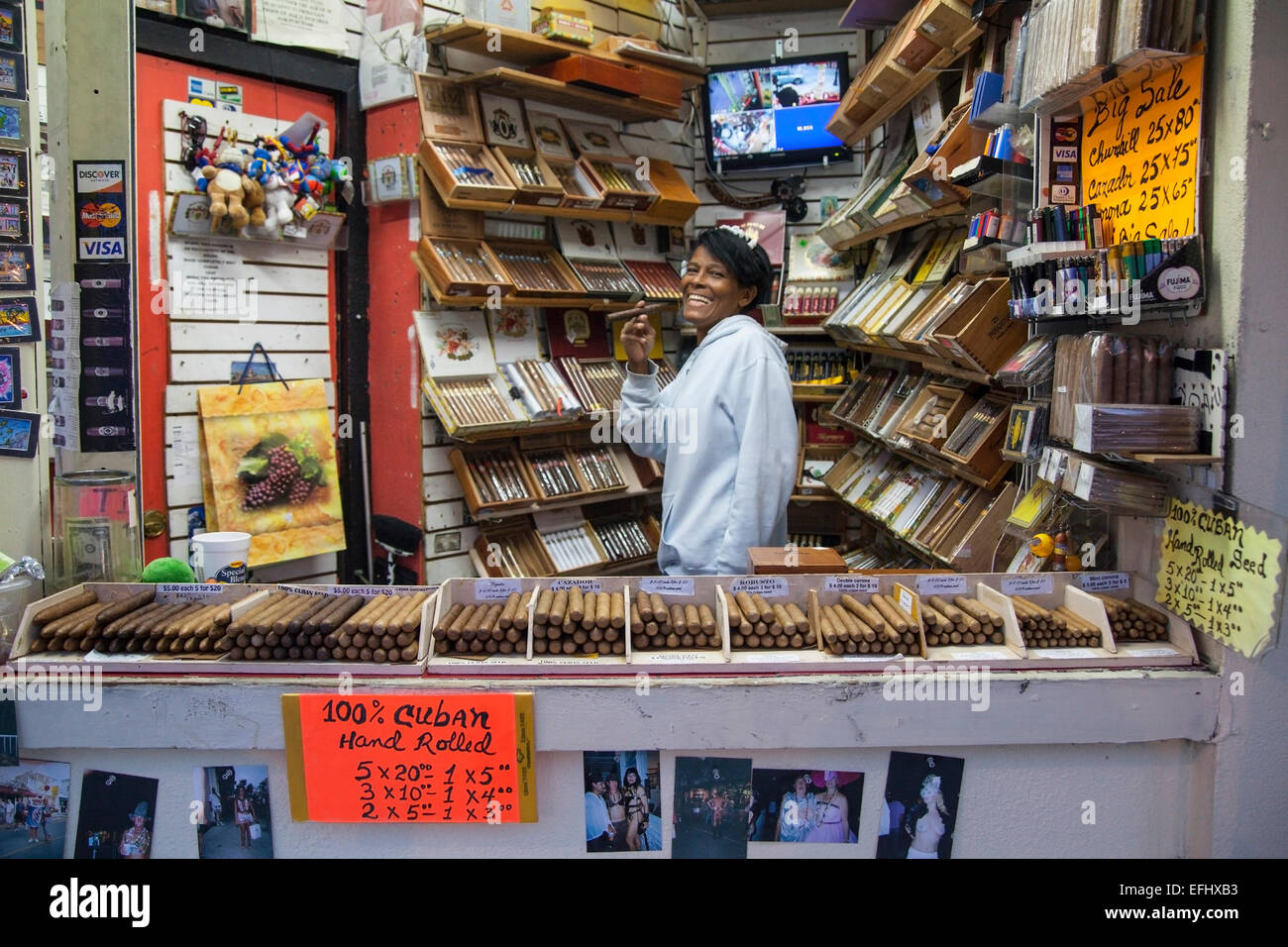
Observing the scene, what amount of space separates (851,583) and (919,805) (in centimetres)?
55

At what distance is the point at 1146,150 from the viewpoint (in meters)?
2.17

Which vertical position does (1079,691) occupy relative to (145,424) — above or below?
below

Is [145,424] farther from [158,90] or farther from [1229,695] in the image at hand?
[1229,695]

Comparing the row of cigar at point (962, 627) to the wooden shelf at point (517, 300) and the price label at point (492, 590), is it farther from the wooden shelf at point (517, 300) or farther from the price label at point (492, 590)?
the wooden shelf at point (517, 300)

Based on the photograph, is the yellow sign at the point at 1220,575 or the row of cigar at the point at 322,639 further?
the row of cigar at the point at 322,639

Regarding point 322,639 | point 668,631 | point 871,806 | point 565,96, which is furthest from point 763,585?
point 565,96

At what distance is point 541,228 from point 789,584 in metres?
3.11

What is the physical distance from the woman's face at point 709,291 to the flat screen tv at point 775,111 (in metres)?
2.71

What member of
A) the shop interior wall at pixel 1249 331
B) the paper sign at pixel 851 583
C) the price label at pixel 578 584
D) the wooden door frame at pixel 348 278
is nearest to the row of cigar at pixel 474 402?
the wooden door frame at pixel 348 278

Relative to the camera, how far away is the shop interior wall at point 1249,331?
1938 mm

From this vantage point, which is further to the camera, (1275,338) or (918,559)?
(918,559)

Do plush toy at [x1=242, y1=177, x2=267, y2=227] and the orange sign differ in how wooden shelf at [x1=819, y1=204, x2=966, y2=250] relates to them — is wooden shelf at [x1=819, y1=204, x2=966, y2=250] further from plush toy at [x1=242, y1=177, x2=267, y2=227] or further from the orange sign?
plush toy at [x1=242, y1=177, x2=267, y2=227]

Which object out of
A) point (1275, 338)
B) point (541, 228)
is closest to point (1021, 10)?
point (1275, 338)

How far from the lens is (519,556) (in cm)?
478
